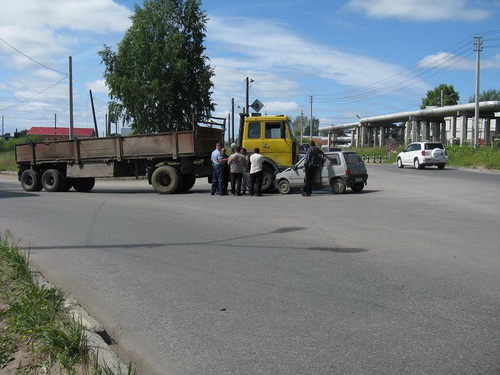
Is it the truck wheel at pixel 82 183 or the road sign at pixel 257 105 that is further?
the road sign at pixel 257 105

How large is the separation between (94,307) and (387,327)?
2926 mm

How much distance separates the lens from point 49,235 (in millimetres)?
9609

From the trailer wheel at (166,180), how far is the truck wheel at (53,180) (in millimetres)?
4411

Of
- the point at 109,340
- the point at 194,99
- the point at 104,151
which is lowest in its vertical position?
the point at 109,340

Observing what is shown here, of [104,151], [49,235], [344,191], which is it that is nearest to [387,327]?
[49,235]

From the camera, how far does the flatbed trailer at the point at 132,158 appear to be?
59.3ft

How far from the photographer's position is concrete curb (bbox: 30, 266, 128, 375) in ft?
12.1

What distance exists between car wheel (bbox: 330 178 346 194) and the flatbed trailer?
4.46 m

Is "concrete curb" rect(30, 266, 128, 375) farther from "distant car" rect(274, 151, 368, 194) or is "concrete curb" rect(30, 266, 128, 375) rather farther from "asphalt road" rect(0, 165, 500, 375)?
"distant car" rect(274, 151, 368, 194)

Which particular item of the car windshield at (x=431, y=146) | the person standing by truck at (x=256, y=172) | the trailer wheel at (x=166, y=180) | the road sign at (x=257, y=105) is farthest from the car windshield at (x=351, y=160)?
the car windshield at (x=431, y=146)

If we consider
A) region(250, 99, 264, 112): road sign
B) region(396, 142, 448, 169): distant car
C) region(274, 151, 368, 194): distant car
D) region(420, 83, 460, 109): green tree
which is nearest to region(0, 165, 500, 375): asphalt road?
region(274, 151, 368, 194): distant car

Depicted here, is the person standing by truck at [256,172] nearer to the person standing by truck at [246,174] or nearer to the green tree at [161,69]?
the person standing by truck at [246,174]

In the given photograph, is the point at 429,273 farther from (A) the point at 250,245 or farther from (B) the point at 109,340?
(B) the point at 109,340

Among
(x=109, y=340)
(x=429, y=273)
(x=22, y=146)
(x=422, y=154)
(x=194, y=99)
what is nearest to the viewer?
(x=109, y=340)
